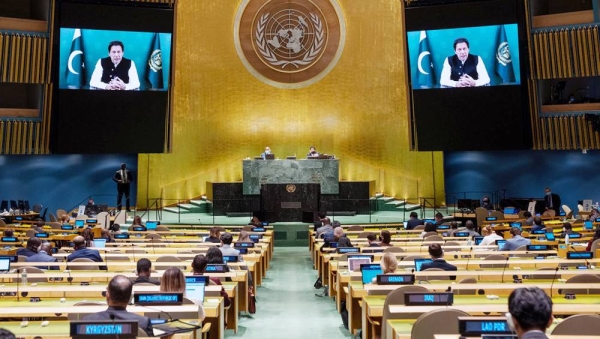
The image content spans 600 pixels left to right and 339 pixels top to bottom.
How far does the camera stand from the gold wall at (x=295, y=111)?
23.8m

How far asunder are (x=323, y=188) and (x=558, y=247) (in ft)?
35.6

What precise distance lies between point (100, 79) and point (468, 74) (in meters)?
11.2

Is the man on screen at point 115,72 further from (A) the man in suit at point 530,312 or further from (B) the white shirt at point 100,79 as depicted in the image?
(A) the man in suit at point 530,312

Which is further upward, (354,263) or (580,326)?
(354,263)

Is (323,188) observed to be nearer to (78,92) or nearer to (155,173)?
(155,173)

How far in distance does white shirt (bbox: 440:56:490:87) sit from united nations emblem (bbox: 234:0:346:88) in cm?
542

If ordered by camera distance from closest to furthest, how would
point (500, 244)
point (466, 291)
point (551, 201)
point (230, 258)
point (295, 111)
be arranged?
1. point (466, 291)
2. point (230, 258)
3. point (500, 244)
4. point (551, 201)
5. point (295, 111)

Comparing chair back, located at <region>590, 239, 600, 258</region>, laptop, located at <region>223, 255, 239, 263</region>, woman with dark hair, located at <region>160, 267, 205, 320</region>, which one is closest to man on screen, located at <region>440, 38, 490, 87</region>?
chair back, located at <region>590, 239, 600, 258</region>

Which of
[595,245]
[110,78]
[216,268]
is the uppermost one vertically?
[110,78]

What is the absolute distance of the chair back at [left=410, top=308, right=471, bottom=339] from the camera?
427 cm

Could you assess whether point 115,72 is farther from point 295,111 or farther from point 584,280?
point 584,280

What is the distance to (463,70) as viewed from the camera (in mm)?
20031

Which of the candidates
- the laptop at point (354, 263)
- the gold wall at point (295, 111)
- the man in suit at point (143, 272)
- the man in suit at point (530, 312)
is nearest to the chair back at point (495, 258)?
the laptop at point (354, 263)

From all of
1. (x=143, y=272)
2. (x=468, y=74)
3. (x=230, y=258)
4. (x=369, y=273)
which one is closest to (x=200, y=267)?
→ (x=143, y=272)
